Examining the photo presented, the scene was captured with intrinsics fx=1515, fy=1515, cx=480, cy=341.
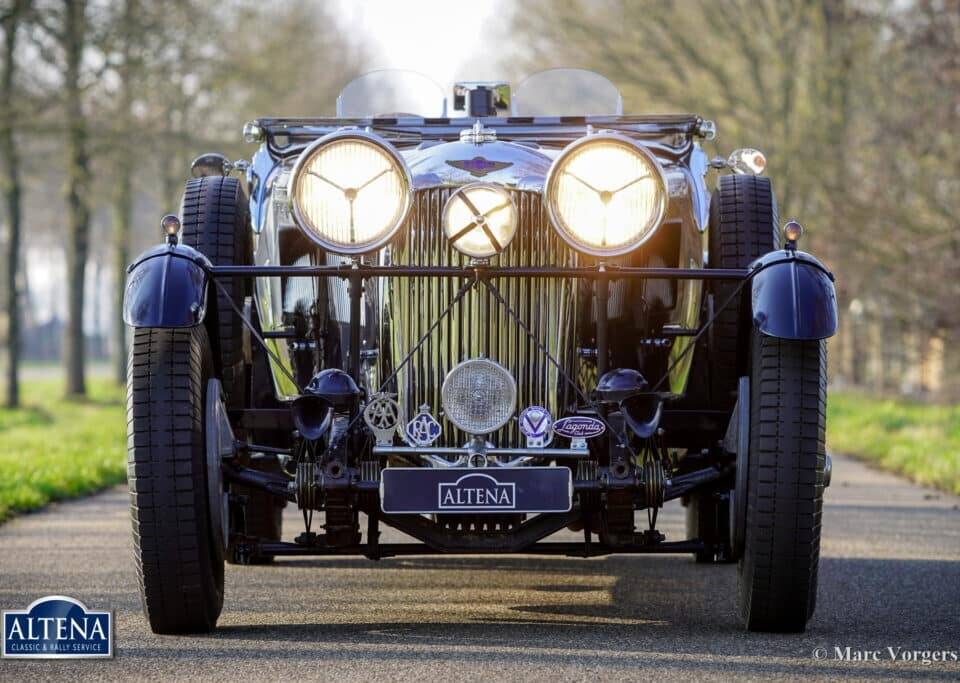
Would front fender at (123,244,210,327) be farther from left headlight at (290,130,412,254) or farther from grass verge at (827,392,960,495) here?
grass verge at (827,392,960,495)

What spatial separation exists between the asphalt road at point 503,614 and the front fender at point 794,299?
0.92 metres

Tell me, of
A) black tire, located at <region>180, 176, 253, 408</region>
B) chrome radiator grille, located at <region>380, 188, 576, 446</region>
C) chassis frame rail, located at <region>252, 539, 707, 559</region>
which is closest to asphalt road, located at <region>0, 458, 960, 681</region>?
chassis frame rail, located at <region>252, 539, 707, 559</region>

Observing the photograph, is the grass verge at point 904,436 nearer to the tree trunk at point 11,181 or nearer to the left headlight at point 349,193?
the left headlight at point 349,193

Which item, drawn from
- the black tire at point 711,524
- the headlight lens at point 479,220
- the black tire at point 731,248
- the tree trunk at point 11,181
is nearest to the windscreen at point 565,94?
the black tire at point 731,248

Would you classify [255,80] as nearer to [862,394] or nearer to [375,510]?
[862,394]

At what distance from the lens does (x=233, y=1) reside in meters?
21.8

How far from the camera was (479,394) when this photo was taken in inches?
185

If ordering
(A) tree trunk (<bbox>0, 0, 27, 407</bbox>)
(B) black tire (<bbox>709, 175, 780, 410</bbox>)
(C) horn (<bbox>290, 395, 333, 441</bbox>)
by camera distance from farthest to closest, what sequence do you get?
1. (A) tree trunk (<bbox>0, 0, 27, 407</bbox>)
2. (B) black tire (<bbox>709, 175, 780, 410</bbox>)
3. (C) horn (<bbox>290, 395, 333, 441</bbox>)

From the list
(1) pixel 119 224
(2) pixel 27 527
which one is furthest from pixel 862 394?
(2) pixel 27 527

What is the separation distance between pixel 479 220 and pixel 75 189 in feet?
53.2

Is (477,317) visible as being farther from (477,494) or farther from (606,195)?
(477,494)

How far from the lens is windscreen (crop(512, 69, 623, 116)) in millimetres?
6555

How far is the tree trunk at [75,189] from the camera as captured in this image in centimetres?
1783

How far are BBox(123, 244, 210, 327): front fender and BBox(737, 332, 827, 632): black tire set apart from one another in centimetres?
172
